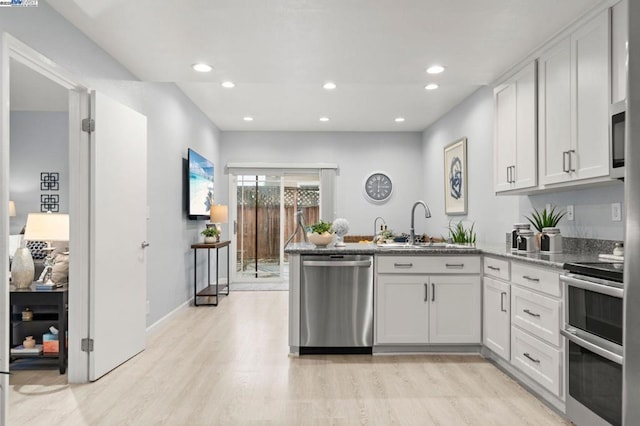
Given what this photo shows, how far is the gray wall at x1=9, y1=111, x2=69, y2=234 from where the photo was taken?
14.0ft

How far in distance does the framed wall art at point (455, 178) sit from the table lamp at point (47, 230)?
4.32m

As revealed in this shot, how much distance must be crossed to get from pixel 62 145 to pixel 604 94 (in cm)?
479

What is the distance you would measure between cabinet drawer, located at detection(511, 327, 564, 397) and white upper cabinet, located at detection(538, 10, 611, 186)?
3.53ft

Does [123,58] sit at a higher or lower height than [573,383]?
higher

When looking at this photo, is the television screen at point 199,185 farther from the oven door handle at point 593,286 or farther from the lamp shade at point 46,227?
the oven door handle at point 593,286

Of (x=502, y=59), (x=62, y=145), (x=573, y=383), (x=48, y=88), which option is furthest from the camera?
(x=62, y=145)

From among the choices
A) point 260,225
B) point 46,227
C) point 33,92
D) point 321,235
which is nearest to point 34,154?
point 33,92

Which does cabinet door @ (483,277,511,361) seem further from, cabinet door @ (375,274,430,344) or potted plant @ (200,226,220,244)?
potted plant @ (200,226,220,244)

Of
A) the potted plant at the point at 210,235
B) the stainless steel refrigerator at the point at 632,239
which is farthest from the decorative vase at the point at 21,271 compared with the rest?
the stainless steel refrigerator at the point at 632,239

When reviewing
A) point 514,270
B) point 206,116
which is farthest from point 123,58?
point 514,270

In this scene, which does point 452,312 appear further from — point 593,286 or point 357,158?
point 357,158

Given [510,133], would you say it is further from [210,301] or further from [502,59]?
[210,301]

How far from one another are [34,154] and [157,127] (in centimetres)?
136

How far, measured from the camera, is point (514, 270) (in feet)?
9.53
